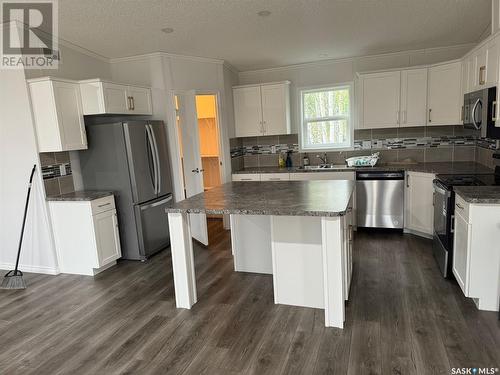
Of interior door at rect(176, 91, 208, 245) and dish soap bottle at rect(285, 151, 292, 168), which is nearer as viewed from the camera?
interior door at rect(176, 91, 208, 245)

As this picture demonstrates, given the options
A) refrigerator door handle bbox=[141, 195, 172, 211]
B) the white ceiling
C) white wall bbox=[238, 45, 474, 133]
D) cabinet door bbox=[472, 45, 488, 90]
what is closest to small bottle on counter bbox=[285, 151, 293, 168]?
white wall bbox=[238, 45, 474, 133]

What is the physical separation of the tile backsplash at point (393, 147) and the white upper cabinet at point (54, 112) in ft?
7.56

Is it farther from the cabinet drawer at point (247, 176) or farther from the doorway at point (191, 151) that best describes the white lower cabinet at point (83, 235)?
the cabinet drawer at point (247, 176)

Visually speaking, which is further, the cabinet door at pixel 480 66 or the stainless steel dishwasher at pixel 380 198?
the stainless steel dishwasher at pixel 380 198

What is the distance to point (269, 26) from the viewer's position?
3467 mm

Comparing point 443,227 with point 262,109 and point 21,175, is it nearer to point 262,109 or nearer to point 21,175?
point 262,109

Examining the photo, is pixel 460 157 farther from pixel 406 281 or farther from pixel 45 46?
pixel 45 46

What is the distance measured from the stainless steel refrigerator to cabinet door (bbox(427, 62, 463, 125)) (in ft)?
11.7

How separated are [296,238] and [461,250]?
4.27 feet

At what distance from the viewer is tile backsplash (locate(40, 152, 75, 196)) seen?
359 cm

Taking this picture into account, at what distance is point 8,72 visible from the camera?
3434 mm

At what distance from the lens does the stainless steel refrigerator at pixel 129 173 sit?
3.83 metres

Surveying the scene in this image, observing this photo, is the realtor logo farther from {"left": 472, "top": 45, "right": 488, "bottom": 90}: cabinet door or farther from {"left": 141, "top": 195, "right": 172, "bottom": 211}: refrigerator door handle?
→ {"left": 472, "top": 45, "right": 488, "bottom": 90}: cabinet door

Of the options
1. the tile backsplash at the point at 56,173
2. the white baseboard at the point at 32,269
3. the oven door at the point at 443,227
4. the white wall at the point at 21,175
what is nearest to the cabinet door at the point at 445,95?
the oven door at the point at 443,227
